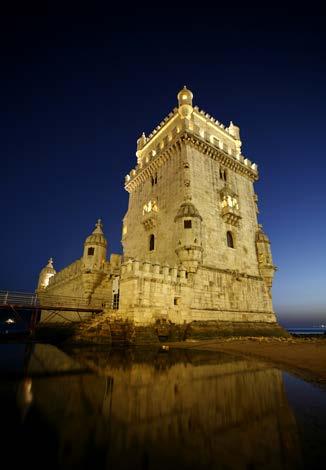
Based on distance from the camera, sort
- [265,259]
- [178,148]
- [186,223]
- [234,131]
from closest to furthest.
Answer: [186,223] < [178,148] < [265,259] < [234,131]

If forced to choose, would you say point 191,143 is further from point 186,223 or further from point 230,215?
point 186,223

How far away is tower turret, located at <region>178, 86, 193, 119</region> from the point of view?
2686 centimetres

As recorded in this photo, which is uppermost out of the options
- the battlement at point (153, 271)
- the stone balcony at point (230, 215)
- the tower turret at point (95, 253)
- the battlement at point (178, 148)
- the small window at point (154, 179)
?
the battlement at point (178, 148)

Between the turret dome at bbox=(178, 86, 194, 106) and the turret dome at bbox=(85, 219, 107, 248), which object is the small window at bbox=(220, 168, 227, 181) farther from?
the turret dome at bbox=(85, 219, 107, 248)

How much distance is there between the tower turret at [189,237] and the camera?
2005 centimetres

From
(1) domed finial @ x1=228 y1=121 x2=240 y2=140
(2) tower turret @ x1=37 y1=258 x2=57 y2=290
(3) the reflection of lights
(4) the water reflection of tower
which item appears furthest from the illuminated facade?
(2) tower turret @ x1=37 y1=258 x2=57 y2=290

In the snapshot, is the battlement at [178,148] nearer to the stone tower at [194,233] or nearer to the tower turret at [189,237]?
the stone tower at [194,233]

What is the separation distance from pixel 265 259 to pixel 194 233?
10838mm

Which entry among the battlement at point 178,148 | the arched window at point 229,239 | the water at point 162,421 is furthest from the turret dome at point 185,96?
the water at point 162,421

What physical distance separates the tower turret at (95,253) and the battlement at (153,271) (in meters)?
5.56

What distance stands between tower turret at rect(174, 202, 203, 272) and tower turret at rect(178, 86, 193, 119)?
1199 centimetres

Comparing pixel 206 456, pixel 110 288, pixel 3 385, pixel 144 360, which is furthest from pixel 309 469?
pixel 110 288

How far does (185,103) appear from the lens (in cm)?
2706

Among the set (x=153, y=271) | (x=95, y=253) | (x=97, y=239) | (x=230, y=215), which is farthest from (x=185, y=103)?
(x=153, y=271)
